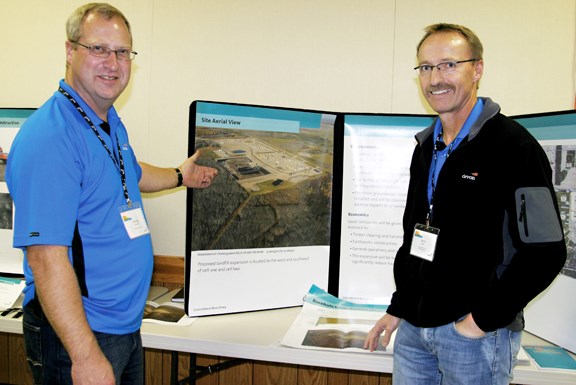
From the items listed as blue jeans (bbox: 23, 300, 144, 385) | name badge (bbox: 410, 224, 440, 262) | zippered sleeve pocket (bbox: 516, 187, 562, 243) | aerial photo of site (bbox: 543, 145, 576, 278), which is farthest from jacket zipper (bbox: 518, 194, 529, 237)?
blue jeans (bbox: 23, 300, 144, 385)

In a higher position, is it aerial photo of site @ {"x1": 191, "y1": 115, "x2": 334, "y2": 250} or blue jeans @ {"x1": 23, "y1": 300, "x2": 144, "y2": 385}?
aerial photo of site @ {"x1": 191, "y1": 115, "x2": 334, "y2": 250}

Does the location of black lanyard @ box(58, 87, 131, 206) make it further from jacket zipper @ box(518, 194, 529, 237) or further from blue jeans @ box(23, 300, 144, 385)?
jacket zipper @ box(518, 194, 529, 237)

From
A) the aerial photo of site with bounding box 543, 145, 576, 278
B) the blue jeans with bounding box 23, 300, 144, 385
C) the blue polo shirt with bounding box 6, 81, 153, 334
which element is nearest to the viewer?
the blue polo shirt with bounding box 6, 81, 153, 334

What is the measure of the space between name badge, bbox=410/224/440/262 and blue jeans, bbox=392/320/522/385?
0.21 m

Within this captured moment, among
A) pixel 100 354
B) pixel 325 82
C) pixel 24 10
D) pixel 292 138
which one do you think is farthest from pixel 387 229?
pixel 24 10

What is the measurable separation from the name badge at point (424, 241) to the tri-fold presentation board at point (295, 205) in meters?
0.73

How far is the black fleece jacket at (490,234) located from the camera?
1.22 m

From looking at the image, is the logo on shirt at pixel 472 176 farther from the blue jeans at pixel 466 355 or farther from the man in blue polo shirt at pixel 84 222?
the man in blue polo shirt at pixel 84 222

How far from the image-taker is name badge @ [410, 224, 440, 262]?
4.64ft

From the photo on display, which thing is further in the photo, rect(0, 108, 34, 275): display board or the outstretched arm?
rect(0, 108, 34, 275): display board

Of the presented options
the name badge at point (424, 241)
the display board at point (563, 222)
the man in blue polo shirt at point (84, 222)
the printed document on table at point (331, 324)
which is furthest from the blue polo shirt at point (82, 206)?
the display board at point (563, 222)

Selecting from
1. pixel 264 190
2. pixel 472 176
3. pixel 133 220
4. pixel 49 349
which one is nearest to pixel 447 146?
pixel 472 176

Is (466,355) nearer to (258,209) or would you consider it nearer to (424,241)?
(424,241)

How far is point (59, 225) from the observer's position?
3.91 feet
